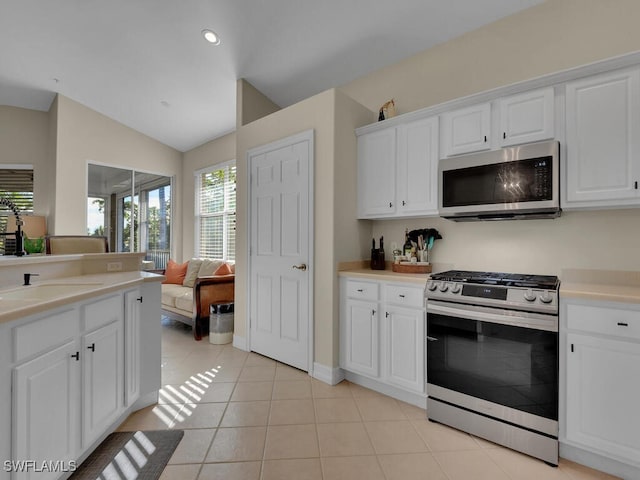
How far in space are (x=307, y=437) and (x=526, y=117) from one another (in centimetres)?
257

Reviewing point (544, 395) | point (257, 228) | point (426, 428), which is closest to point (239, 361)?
point (257, 228)

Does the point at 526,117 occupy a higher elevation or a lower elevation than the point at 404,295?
higher

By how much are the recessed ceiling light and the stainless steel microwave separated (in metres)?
2.54

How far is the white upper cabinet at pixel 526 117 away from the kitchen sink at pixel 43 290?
2814 millimetres

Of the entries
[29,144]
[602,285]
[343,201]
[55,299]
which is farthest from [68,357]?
[29,144]

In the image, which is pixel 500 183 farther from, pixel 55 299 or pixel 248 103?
pixel 248 103

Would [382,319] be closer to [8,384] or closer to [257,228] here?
[257,228]

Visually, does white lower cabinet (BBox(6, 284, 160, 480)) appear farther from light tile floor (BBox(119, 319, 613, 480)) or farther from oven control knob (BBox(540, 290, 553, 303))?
oven control knob (BBox(540, 290, 553, 303))

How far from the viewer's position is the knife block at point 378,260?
3.03 metres

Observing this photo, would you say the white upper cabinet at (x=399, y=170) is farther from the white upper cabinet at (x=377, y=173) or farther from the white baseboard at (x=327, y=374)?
the white baseboard at (x=327, y=374)

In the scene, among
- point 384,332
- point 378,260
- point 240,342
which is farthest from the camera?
point 240,342

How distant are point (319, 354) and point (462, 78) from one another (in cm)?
278

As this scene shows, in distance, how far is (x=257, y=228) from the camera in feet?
11.3

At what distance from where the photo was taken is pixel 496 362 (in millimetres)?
1938
